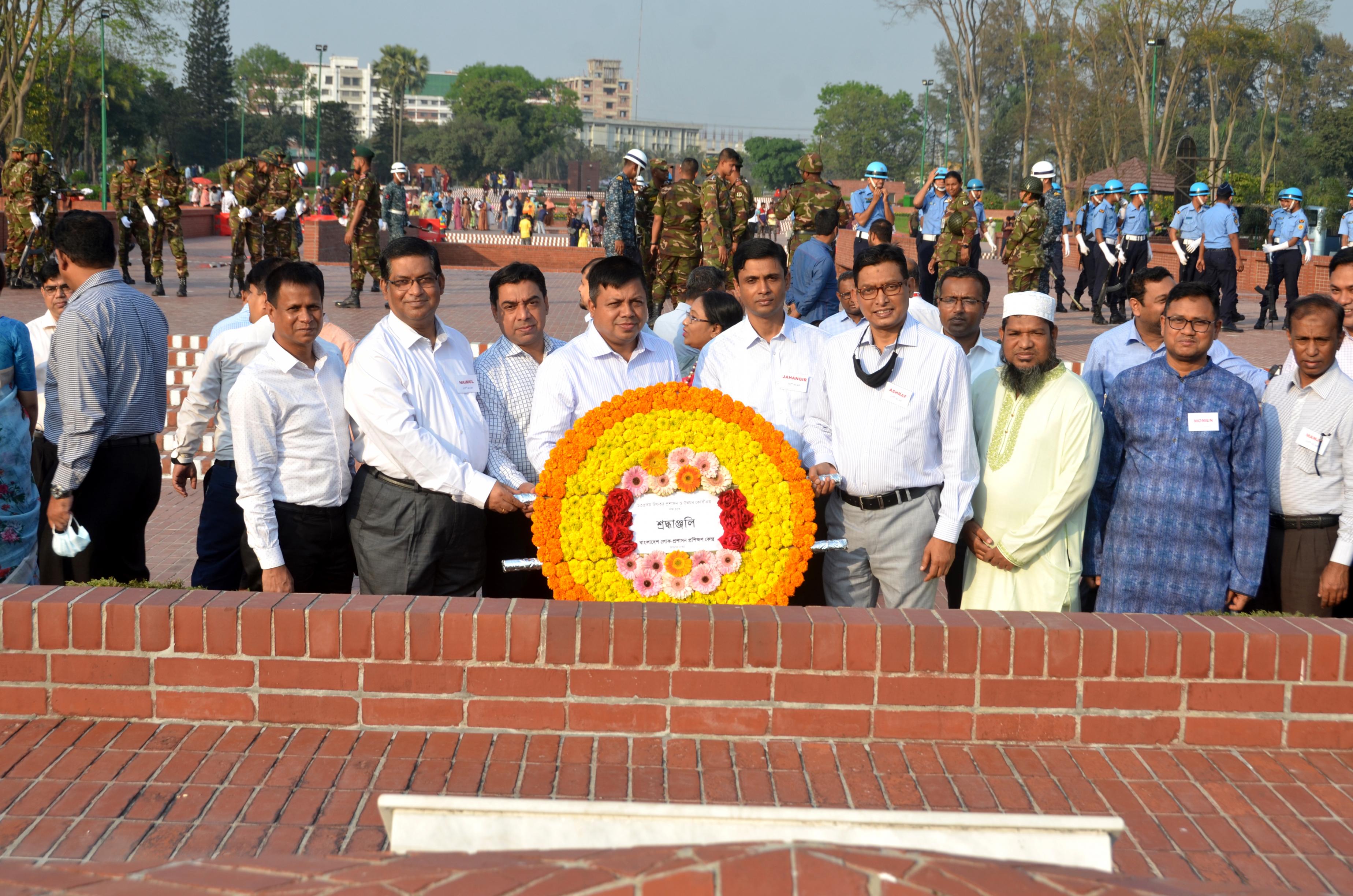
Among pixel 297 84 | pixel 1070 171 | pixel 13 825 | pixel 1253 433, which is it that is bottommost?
pixel 13 825

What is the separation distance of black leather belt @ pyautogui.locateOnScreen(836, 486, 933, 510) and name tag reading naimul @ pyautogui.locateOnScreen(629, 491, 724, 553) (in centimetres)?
63

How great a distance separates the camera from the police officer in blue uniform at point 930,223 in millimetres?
15859

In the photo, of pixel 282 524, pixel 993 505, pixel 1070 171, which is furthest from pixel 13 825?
pixel 1070 171

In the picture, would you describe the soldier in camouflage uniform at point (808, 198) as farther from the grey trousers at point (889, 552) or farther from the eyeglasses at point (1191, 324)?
the grey trousers at point (889, 552)

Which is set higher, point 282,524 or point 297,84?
point 297,84

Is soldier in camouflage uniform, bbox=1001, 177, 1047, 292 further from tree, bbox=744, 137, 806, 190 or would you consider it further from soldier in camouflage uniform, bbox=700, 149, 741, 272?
tree, bbox=744, 137, 806, 190

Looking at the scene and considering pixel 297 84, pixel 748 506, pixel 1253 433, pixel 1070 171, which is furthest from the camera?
pixel 297 84

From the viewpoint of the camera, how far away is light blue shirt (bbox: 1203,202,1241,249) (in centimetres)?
1534

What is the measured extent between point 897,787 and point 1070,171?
52734 millimetres

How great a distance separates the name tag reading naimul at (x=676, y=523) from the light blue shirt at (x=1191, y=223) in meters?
13.6

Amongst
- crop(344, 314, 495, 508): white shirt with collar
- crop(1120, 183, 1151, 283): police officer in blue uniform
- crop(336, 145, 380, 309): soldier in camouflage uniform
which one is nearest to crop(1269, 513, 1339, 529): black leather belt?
crop(344, 314, 495, 508): white shirt with collar

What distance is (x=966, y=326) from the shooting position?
5320mm

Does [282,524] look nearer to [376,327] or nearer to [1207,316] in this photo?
[376,327]

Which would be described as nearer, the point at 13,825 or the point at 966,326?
the point at 13,825
